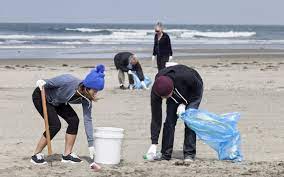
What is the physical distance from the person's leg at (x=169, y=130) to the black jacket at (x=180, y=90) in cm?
10

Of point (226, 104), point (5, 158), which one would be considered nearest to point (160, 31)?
point (226, 104)

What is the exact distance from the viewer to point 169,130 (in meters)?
7.61

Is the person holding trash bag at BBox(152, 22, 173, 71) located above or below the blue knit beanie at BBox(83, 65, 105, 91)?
below

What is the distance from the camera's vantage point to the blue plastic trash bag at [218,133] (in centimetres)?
757

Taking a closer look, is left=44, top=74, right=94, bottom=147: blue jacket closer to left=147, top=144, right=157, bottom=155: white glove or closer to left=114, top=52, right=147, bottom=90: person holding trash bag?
left=147, top=144, right=157, bottom=155: white glove

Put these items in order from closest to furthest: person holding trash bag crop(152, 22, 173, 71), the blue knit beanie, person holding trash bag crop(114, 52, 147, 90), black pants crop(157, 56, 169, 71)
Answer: the blue knit beanie < person holding trash bag crop(114, 52, 147, 90) < person holding trash bag crop(152, 22, 173, 71) < black pants crop(157, 56, 169, 71)

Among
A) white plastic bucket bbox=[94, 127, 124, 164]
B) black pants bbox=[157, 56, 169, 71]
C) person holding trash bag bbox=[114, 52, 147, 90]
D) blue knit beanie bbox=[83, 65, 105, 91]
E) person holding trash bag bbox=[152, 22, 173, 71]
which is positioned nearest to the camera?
blue knit beanie bbox=[83, 65, 105, 91]

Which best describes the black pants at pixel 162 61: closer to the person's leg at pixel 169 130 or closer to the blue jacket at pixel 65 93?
the person's leg at pixel 169 130

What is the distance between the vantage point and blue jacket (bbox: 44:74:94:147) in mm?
7164

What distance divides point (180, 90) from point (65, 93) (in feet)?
4.48

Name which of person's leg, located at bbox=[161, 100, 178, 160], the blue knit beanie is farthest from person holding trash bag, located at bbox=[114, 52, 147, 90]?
the blue knit beanie

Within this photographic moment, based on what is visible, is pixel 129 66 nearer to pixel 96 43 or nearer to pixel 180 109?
pixel 180 109

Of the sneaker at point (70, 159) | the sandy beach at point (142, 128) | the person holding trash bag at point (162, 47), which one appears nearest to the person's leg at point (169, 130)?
the sandy beach at point (142, 128)

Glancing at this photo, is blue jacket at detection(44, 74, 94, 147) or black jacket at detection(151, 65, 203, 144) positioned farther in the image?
black jacket at detection(151, 65, 203, 144)
